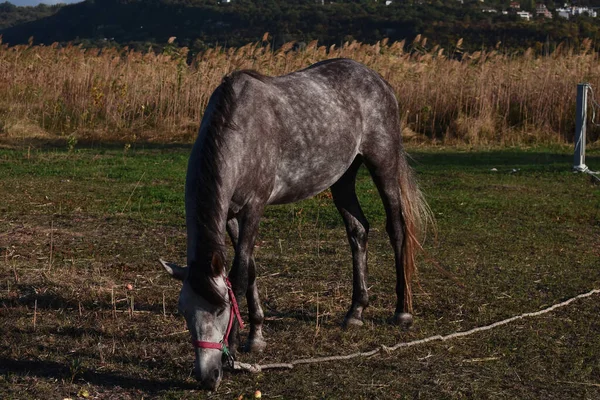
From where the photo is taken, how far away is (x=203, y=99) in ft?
53.6

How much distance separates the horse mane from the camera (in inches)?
162

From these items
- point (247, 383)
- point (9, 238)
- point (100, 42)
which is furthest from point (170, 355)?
point (100, 42)

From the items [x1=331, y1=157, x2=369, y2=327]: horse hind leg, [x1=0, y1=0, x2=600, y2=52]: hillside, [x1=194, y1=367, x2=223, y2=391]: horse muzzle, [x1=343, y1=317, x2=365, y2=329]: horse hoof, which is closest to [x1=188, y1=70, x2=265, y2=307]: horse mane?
[x1=194, y1=367, x2=223, y2=391]: horse muzzle

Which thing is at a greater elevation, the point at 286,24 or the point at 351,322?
the point at 351,322

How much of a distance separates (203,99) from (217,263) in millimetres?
12502

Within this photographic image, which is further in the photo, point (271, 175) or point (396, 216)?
point (396, 216)

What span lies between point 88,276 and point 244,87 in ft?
8.17

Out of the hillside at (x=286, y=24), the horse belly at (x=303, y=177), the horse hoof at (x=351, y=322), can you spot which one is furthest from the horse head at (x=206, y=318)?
the hillside at (x=286, y=24)

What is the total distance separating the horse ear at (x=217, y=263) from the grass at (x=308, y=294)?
754 millimetres

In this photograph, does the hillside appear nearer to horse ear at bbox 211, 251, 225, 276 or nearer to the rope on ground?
the rope on ground

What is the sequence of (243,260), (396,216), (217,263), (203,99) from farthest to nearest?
1. (203,99)
2. (396,216)
3. (243,260)
4. (217,263)

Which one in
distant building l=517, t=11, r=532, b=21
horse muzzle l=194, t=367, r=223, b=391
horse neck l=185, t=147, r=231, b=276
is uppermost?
horse neck l=185, t=147, r=231, b=276

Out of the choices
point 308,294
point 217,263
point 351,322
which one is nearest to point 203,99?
point 308,294

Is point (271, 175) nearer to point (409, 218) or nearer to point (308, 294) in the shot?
point (409, 218)
